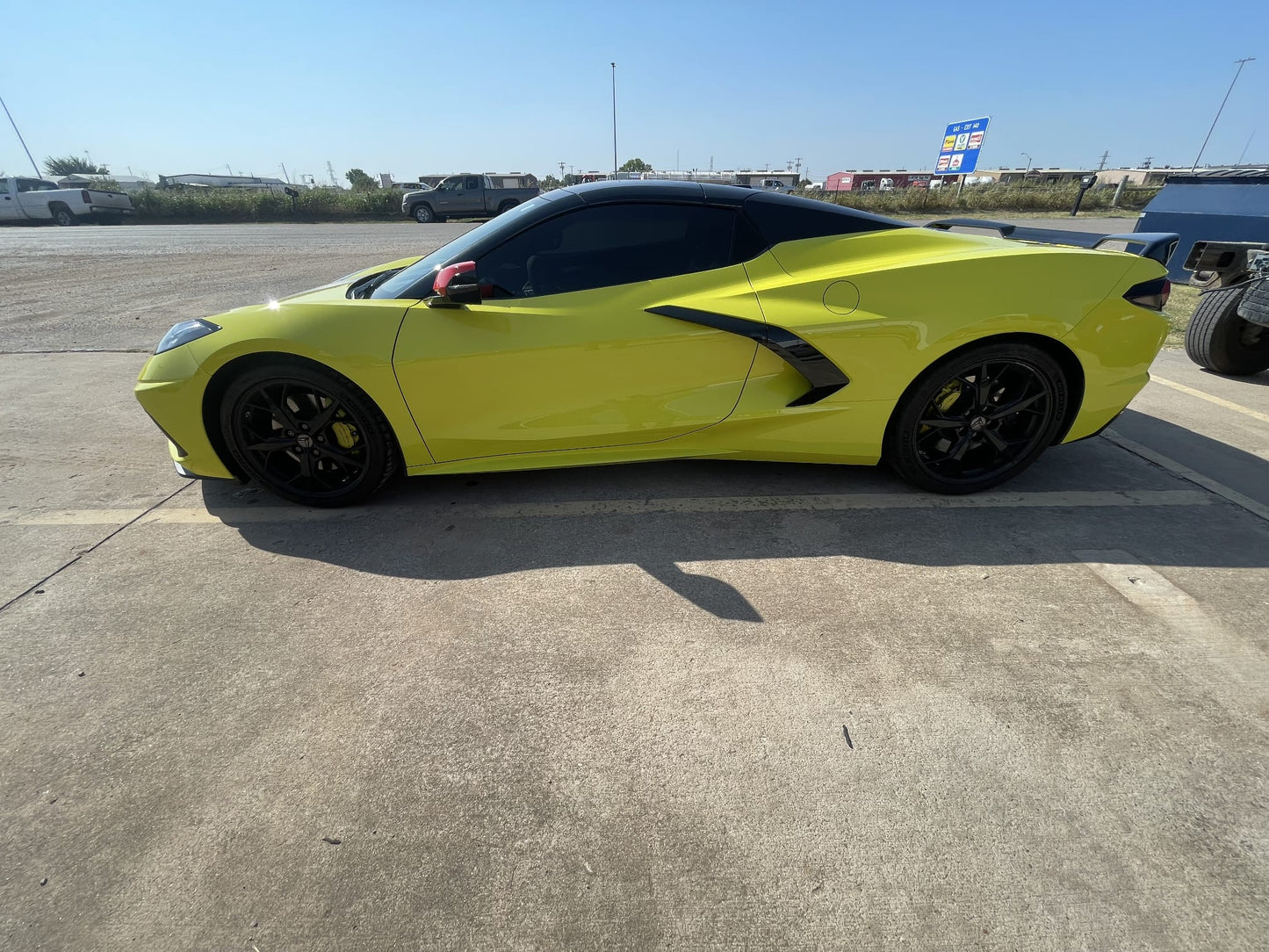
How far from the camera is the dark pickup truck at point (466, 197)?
908 inches

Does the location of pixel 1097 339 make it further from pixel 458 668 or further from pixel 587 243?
pixel 458 668

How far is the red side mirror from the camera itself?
7.83 feet

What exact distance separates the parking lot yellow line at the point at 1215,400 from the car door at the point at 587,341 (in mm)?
3566

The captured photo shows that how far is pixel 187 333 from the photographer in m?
2.67

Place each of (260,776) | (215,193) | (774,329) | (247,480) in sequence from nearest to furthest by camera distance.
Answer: (260,776) → (774,329) → (247,480) → (215,193)

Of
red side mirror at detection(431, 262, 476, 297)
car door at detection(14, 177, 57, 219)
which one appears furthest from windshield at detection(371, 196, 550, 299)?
car door at detection(14, 177, 57, 219)

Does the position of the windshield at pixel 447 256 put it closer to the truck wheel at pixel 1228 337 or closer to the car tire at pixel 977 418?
the car tire at pixel 977 418

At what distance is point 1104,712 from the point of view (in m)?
1.72

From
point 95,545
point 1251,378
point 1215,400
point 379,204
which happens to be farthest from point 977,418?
point 379,204

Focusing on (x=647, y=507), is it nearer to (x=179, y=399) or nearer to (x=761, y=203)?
(x=761, y=203)

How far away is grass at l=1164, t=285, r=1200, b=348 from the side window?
488 centimetres

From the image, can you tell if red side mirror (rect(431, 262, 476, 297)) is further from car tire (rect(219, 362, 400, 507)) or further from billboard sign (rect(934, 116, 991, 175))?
billboard sign (rect(934, 116, 991, 175))

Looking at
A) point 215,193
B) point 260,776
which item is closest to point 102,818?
point 260,776

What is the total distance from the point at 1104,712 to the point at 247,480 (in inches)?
134
